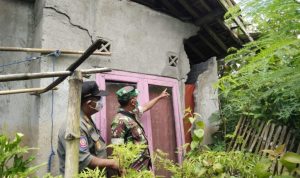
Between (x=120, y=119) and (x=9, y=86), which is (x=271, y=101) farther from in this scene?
(x=9, y=86)

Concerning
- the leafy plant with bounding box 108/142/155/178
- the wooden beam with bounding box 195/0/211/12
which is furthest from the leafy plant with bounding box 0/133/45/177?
the wooden beam with bounding box 195/0/211/12

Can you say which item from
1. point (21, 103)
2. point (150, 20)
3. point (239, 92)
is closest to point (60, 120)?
point (21, 103)

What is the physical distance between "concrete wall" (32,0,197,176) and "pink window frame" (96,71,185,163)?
0.35ft

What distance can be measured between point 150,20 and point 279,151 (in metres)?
3.00

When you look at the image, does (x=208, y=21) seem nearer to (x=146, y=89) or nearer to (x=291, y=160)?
(x=146, y=89)

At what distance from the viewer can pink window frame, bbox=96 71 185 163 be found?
13.4 ft

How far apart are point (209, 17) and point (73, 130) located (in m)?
4.29

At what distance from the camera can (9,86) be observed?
12.9 ft

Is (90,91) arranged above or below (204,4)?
below

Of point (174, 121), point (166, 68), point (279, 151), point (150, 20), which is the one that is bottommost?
point (279, 151)

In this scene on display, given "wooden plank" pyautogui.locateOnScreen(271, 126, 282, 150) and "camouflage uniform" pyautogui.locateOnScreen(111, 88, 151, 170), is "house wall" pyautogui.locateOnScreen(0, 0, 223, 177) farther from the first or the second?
"wooden plank" pyautogui.locateOnScreen(271, 126, 282, 150)

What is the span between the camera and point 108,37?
449 centimetres

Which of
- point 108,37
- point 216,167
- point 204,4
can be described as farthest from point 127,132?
point 204,4

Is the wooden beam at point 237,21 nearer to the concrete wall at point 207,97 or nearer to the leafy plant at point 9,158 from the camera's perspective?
the concrete wall at point 207,97
